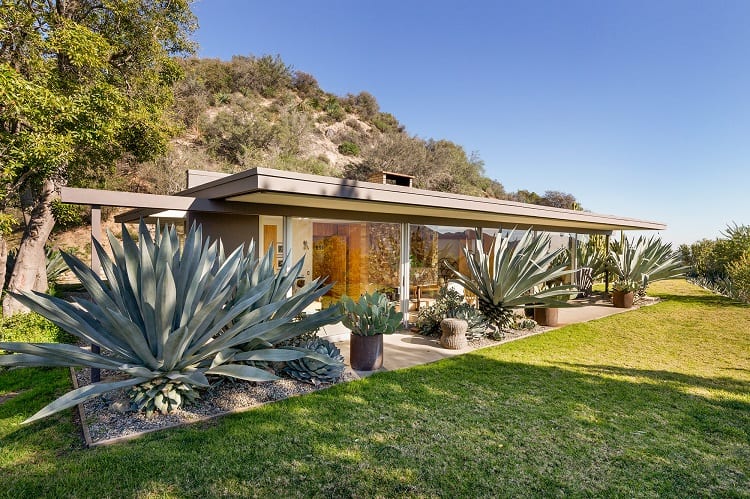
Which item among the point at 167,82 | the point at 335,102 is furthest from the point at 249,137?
the point at 335,102

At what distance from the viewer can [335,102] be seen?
106 feet

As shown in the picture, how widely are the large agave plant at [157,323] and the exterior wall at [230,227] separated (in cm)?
→ 251

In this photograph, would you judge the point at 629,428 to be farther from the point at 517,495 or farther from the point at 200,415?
the point at 200,415

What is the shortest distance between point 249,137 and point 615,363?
21.2 m

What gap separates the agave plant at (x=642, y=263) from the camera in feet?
38.0

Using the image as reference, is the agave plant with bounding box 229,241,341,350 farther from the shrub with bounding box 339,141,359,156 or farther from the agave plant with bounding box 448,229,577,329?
the shrub with bounding box 339,141,359,156

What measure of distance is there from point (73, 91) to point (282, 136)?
15334mm

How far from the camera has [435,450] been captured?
2990 millimetres

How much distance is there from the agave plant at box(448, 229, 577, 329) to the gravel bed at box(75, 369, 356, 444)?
3.91 m

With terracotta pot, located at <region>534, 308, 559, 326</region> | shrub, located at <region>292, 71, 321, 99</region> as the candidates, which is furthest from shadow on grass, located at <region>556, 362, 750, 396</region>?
shrub, located at <region>292, 71, 321, 99</region>

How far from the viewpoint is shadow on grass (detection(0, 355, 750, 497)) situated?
252 centimetres

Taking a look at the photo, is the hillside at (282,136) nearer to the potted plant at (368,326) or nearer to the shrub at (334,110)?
the shrub at (334,110)

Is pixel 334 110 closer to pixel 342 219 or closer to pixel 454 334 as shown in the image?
pixel 342 219

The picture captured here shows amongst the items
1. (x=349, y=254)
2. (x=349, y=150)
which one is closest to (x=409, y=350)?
(x=349, y=254)
